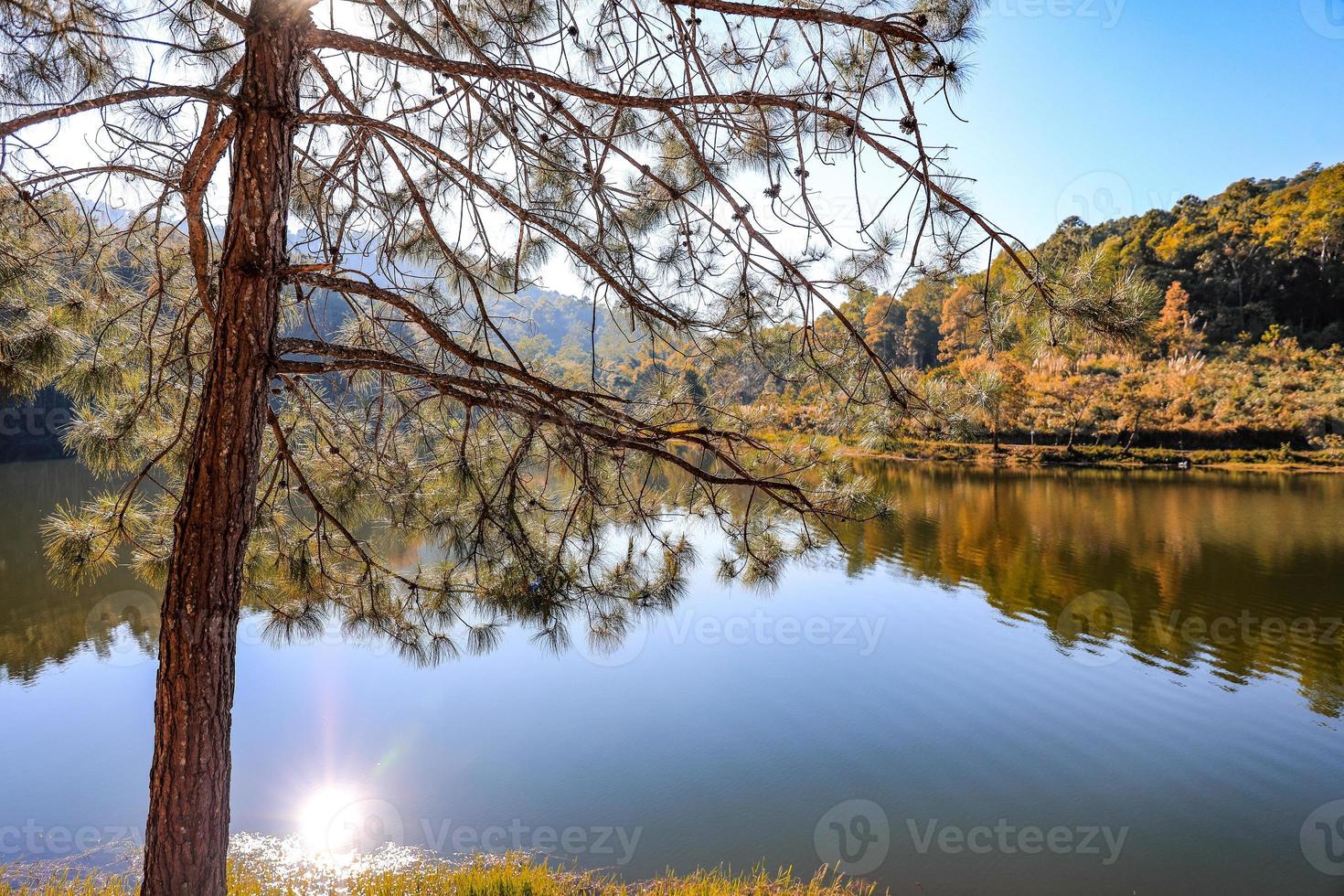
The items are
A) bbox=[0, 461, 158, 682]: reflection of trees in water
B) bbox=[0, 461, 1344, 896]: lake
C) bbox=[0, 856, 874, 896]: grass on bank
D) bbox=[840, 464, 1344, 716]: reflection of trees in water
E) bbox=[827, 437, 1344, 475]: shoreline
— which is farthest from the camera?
bbox=[827, 437, 1344, 475]: shoreline

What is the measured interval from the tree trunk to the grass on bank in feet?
5.13

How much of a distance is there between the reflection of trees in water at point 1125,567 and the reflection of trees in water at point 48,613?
23 mm

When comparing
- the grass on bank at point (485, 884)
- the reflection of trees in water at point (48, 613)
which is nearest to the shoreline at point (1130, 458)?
the grass on bank at point (485, 884)

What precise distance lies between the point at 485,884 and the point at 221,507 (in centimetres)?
213

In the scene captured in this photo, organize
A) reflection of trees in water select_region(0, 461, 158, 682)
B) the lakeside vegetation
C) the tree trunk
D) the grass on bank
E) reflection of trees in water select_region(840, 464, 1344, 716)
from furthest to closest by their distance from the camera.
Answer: reflection of trees in water select_region(840, 464, 1344, 716)
reflection of trees in water select_region(0, 461, 158, 682)
the grass on bank
the lakeside vegetation
the tree trunk

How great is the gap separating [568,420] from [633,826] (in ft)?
10.2

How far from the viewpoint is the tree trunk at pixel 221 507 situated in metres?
1.43

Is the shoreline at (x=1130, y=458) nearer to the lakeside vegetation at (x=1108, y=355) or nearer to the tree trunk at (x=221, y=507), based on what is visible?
the lakeside vegetation at (x=1108, y=355)

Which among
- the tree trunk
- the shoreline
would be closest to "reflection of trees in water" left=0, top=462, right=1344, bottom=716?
the tree trunk

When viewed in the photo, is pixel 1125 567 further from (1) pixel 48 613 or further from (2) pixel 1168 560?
(1) pixel 48 613

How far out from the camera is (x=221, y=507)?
144 centimetres

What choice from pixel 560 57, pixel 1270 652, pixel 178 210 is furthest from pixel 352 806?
pixel 1270 652

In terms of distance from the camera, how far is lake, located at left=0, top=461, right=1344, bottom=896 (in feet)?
12.1

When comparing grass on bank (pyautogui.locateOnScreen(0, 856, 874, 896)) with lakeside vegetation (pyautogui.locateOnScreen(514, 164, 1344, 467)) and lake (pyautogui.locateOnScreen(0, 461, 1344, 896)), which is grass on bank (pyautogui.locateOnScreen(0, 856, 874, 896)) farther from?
lakeside vegetation (pyautogui.locateOnScreen(514, 164, 1344, 467))
